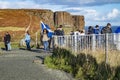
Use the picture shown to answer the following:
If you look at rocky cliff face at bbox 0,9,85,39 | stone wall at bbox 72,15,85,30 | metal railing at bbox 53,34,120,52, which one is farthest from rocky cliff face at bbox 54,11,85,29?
metal railing at bbox 53,34,120,52

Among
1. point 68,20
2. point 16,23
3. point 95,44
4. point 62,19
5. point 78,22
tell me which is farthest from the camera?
point 78,22

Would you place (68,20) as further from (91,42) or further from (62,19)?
(91,42)

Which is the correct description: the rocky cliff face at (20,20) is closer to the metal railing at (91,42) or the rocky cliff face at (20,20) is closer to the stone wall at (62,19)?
the stone wall at (62,19)

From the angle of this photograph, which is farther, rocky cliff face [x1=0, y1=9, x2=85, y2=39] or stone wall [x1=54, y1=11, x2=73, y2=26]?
stone wall [x1=54, y1=11, x2=73, y2=26]

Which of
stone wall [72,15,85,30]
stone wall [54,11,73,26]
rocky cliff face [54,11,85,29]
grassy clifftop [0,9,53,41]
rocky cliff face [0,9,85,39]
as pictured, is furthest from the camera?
stone wall [72,15,85,30]

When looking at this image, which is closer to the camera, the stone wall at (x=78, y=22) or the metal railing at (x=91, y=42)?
the metal railing at (x=91, y=42)

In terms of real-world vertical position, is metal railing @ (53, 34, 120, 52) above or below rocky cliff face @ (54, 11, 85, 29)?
below

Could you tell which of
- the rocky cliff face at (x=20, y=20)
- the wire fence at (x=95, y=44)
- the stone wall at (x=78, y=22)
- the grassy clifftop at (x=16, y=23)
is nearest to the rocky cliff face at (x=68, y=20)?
the stone wall at (x=78, y=22)

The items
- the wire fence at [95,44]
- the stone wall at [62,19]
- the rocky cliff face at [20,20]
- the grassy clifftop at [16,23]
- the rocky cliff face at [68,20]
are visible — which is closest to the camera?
the wire fence at [95,44]

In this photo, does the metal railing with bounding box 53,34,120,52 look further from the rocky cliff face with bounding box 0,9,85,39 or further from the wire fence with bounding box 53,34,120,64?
the rocky cliff face with bounding box 0,9,85,39

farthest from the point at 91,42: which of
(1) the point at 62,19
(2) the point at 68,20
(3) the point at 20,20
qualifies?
(2) the point at 68,20

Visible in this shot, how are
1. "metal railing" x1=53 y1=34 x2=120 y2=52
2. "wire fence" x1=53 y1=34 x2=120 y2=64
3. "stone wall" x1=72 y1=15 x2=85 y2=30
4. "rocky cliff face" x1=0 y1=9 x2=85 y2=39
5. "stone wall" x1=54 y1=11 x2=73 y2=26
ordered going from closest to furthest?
"wire fence" x1=53 y1=34 x2=120 y2=64, "metal railing" x1=53 y1=34 x2=120 y2=52, "rocky cliff face" x1=0 y1=9 x2=85 y2=39, "stone wall" x1=54 y1=11 x2=73 y2=26, "stone wall" x1=72 y1=15 x2=85 y2=30

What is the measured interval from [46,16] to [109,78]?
180 ft

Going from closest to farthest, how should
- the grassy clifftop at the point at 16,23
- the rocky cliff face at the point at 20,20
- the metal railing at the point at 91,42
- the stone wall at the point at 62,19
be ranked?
the metal railing at the point at 91,42
the grassy clifftop at the point at 16,23
the rocky cliff face at the point at 20,20
the stone wall at the point at 62,19
